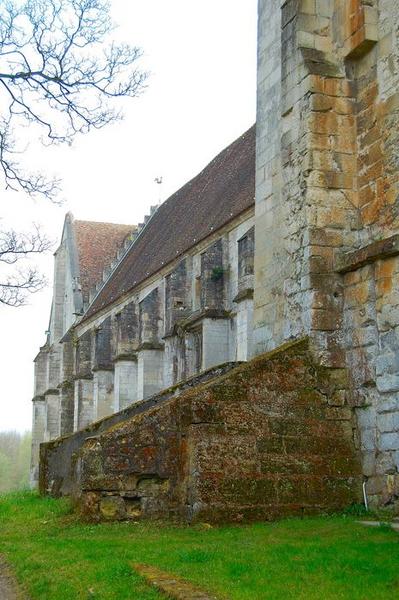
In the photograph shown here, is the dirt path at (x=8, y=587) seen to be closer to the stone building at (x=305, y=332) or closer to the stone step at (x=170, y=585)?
the stone step at (x=170, y=585)

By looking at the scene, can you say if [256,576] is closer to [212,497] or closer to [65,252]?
[212,497]

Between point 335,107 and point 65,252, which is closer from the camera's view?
point 335,107

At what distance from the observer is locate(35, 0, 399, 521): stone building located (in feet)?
30.2

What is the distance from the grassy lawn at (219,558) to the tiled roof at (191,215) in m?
15.4

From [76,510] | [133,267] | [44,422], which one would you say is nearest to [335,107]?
[76,510]

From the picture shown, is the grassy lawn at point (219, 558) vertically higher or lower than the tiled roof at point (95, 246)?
lower

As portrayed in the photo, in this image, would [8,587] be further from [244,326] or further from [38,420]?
[38,420]

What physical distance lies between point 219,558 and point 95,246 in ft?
138

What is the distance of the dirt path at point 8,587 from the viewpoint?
6872mm

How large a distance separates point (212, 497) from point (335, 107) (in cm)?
485

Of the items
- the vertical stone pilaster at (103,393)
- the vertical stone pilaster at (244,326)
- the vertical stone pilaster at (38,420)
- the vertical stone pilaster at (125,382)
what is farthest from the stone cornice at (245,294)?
the vertical stone pilaster at (38,420)

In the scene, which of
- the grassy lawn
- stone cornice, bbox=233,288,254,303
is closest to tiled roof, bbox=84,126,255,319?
stone cornice, bbox=233,288,254,303

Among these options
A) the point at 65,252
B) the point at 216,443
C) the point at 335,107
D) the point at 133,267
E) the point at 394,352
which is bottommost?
the point at 216,443

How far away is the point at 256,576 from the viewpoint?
241 inches
